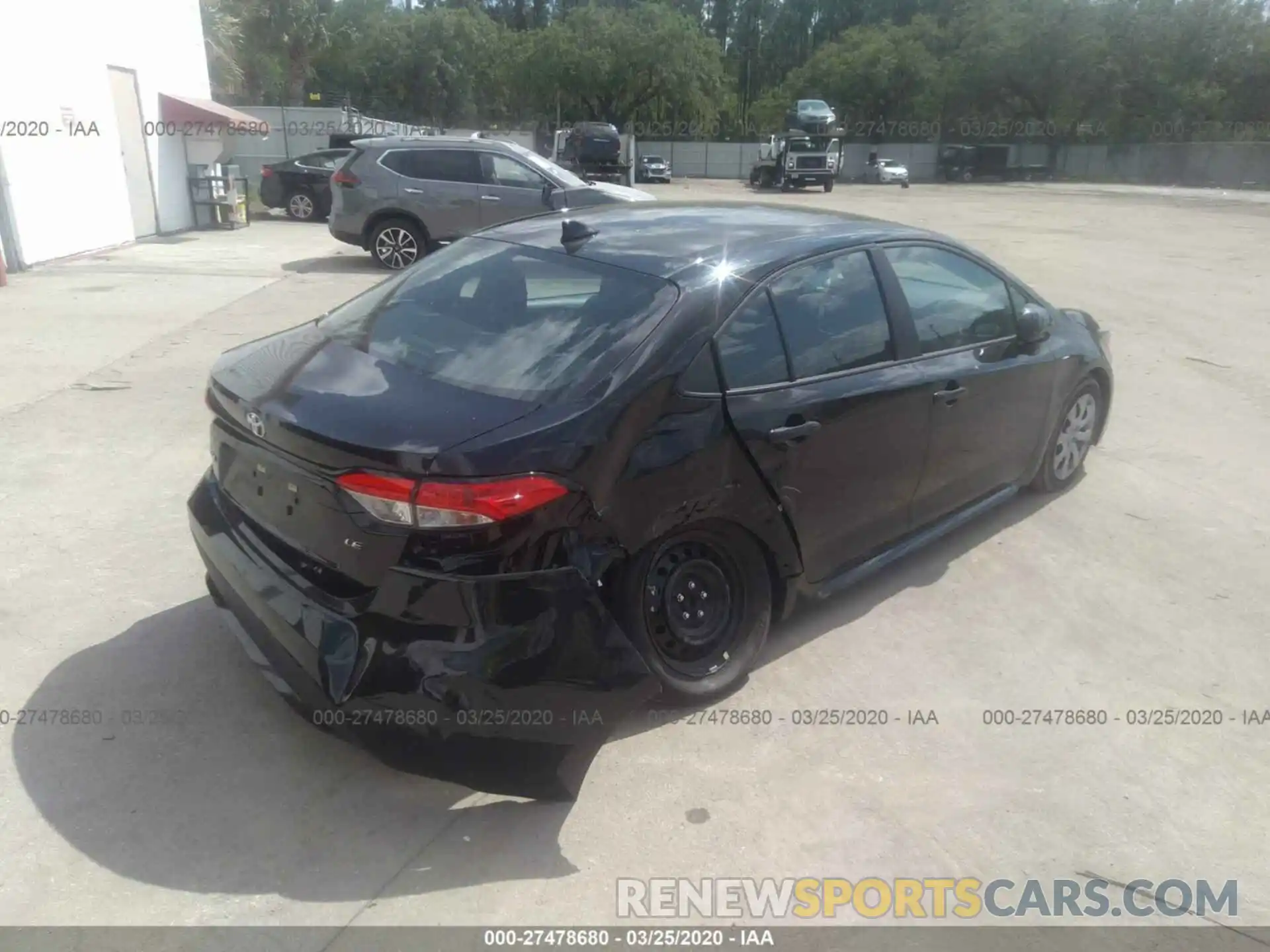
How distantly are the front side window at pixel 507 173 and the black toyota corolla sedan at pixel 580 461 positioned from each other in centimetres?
891

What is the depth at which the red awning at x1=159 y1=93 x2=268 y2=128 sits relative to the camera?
53.0ft

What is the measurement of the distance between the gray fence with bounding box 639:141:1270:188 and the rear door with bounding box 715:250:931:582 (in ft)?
179

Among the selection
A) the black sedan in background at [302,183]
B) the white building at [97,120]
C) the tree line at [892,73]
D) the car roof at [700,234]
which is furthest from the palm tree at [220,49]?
the car roof at [700,234]

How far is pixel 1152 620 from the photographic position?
4172 mm

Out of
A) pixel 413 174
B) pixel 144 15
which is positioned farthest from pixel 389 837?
pixel 144 15

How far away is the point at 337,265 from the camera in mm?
13641

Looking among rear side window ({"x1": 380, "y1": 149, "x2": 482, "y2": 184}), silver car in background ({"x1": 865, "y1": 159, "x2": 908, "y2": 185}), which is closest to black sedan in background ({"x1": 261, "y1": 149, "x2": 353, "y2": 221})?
rear side window ({"x1": 380, "y1": 149, "x2": 482, "y2": 184})

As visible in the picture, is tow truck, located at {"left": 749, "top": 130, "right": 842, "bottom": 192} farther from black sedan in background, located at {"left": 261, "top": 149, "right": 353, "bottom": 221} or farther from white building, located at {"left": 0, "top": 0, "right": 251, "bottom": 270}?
white building, located at {"left": 0, "top": 0, "right": 251, "bottom": 270}

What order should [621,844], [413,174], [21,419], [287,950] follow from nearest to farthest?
1. [287,950]
2. [621,844]
3. [21,419]
4. [413,174]

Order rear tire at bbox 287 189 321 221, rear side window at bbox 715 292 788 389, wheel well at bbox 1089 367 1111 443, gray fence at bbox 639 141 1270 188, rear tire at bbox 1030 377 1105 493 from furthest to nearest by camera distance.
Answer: gray fence at bbox 639 141 1270 188 → rear tire at bbox 287 189 321 221 → wheel well at bbox 1089 367 1111 443 → rear tire at bbox 1030 377 1105 493 → rear side window at bbox 715 292 788 389

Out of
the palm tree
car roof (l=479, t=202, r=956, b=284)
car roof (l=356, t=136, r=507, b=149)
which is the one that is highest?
the palm tree

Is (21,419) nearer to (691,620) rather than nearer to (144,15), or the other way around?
(691,620)

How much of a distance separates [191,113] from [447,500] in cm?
1643

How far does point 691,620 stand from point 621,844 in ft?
2.65
